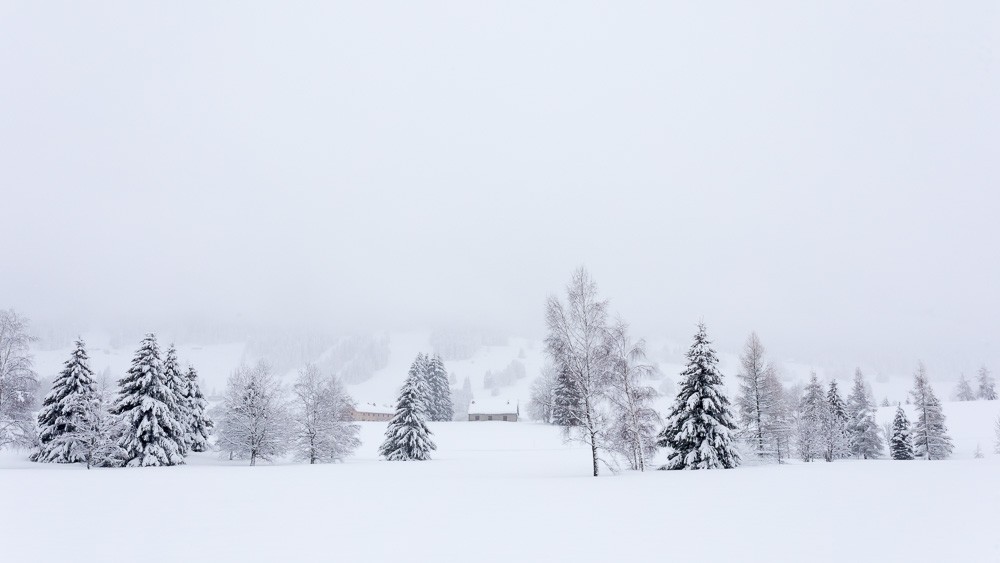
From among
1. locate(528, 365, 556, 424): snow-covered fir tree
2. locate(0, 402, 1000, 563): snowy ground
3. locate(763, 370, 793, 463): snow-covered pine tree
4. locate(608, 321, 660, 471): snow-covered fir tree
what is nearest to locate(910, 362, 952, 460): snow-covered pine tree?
locate(763, 370, 793, 463): snow-covered pine tree

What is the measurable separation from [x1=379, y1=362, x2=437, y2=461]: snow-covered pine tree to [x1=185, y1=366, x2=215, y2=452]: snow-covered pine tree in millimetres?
18720

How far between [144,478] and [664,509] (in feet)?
78.9

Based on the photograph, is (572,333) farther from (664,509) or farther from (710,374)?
(664,509)

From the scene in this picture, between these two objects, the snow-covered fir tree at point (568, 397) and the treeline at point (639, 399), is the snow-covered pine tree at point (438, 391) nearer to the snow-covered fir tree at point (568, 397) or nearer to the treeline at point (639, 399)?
the treeline at point (639, 399)

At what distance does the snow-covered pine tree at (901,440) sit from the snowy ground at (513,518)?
110ft

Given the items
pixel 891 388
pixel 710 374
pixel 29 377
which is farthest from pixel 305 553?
pixel 891 388

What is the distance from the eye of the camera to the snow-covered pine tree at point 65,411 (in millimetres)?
36438

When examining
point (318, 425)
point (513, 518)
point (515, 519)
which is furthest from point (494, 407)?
point (515, 519)

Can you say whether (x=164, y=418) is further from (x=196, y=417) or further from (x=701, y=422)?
(x=701, y=422)

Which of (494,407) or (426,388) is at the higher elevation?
(426,388)

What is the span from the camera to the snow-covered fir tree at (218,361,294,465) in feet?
136

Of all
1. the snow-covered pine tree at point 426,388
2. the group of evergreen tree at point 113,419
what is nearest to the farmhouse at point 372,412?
the snow-covered pine tree at point 426,388

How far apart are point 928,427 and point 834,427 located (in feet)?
25.7

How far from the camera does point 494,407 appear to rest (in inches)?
4825
